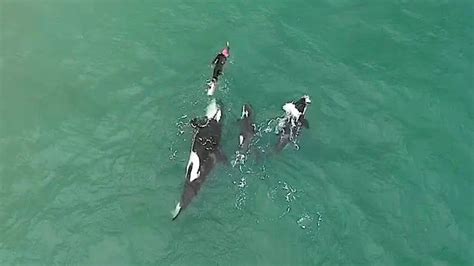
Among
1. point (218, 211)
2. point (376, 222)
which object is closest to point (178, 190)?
point (218, 211)

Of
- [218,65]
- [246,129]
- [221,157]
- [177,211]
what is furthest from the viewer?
[218,65]

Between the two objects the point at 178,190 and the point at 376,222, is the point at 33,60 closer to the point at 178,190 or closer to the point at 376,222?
the point at 178,190

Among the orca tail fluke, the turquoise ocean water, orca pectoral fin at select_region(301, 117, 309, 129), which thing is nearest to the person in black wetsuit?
the turquoise ocean water

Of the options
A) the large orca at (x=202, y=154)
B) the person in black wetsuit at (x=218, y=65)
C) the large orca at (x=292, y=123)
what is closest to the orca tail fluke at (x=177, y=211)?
the large orca at (x=202, y=154)

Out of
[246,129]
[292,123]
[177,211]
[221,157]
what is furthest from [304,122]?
[177,211]

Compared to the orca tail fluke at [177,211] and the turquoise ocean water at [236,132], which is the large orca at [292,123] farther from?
the orca tail fluke at [177,211]

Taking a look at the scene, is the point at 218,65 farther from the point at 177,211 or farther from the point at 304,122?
the point at 177,211

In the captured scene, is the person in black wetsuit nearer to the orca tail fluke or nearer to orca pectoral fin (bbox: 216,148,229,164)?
orca pectoral fin (bbox: 216,148,229,164)
